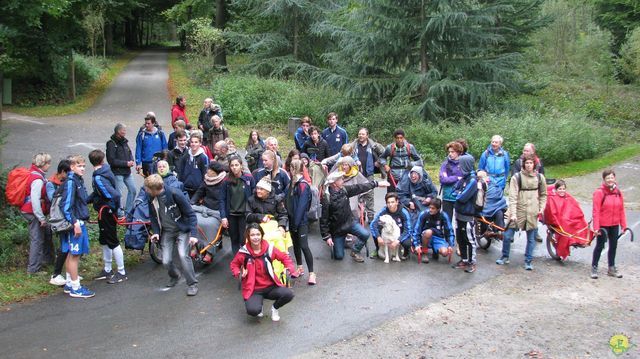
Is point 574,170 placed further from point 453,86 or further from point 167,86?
point 167,86

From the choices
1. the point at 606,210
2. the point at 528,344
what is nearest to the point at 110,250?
the point at 528,344

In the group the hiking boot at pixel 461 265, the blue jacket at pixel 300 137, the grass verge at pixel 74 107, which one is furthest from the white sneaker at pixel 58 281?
the grass verge at pixel 74 107

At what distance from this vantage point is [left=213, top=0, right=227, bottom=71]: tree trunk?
34.7m

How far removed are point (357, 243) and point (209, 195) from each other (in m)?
2.60

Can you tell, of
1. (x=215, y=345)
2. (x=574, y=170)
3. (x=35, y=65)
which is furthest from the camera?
(x=35, y=65)

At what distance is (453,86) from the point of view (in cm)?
2031

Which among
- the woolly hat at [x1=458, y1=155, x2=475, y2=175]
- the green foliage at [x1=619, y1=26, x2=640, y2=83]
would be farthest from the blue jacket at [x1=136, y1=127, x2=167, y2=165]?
the green foliage at [x1=619, y1=26, x2=640, y2=83]

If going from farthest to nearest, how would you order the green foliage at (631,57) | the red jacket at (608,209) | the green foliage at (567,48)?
the green foliage at (567,48) < the green foliage at (631,57) < the red jacket at (608,209)

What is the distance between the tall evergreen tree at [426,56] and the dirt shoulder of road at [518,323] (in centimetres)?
1210

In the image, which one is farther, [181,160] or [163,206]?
[181,160]

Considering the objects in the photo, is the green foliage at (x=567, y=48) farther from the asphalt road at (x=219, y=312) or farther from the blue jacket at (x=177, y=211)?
the blue jacket at (x=177, y=211)

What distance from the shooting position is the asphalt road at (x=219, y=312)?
22.7ft

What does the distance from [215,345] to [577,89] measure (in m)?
31.4

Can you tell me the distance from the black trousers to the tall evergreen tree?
1388cm
